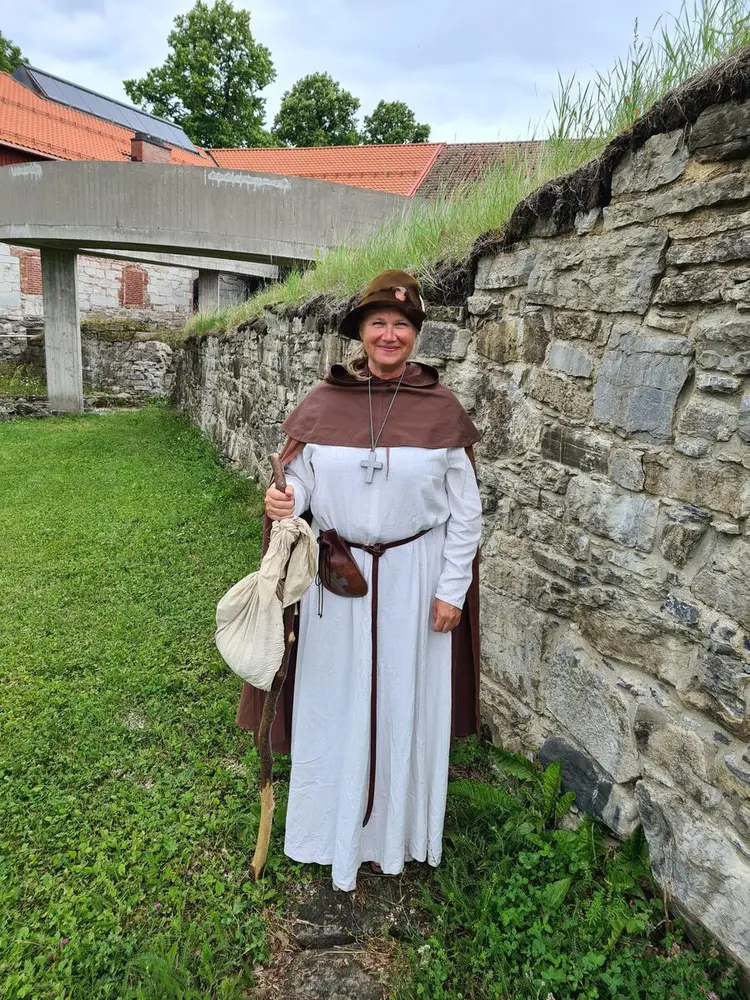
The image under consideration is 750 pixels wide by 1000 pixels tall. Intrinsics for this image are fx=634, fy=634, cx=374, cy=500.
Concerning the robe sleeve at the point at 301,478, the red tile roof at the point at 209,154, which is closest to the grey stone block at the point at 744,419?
the robe sleeve at the point at 301,478

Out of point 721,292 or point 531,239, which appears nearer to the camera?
point 721,292

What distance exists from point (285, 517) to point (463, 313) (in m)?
1.47

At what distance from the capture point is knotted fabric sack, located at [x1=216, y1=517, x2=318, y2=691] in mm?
1950

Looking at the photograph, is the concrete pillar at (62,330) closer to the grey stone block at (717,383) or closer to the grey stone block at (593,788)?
the grey stone block at (593,788)

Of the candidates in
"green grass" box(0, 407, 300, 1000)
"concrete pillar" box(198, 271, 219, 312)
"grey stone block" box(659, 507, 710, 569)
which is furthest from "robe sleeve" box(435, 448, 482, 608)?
"concrete pillar" box(198, 271, 219, 312)

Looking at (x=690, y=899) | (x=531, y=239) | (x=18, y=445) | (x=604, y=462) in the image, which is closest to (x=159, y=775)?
(x=690, y=899)

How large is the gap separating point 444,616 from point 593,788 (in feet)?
2.68

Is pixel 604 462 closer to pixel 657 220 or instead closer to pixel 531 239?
pixel 657 220

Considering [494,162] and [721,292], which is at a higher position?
[494,162]

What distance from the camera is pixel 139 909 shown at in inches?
85.2

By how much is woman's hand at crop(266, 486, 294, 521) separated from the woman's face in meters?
0.51

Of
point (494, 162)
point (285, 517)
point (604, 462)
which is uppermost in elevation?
point (494, 162)

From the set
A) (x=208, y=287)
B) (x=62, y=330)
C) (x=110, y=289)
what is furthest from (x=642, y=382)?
(x=110, y=289)

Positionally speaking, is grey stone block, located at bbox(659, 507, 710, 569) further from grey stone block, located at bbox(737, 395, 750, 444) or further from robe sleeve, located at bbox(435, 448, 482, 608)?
robe sleeve, located at bbox(435, 448, 482, 608)
